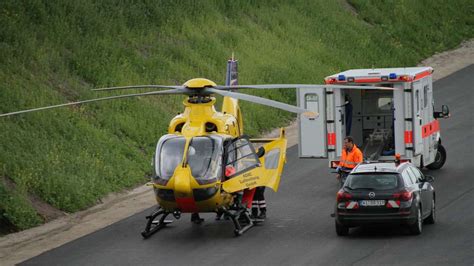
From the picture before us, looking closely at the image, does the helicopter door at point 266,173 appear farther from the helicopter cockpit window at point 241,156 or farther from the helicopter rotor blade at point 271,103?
the helicopter rotor blade at point 271,103

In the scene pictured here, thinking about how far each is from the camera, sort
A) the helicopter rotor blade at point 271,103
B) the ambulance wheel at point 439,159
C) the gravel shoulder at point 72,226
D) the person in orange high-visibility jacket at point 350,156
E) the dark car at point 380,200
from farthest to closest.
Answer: the ambulance wheel at point 439,159
the person in orange high-visibility jacket at point 350,156
the gravel shoulder at point 72,226
the dark car at point 380,200
the helicopter rotor blade at point 271,103

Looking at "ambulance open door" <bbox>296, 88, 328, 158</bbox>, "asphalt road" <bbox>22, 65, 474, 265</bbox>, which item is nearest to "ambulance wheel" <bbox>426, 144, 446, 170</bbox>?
"asphalt road" <bbox>22, 65, 474, 265</bbox>

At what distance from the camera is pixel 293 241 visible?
23.4m

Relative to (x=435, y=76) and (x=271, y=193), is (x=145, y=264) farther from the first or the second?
(x=435, y=76)

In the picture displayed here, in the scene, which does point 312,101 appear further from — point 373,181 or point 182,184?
point 182,184

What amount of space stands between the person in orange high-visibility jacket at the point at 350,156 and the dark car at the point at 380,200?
3391 millimetres

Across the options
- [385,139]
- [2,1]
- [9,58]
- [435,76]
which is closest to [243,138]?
[385,139]

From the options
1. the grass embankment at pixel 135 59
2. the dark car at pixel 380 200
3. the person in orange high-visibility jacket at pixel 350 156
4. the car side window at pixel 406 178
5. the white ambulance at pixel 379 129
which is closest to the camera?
the dark car at pixel 380 200

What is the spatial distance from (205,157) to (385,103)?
9017 mm

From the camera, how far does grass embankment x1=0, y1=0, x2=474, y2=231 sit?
30469mm

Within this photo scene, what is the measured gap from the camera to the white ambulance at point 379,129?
1128 inches

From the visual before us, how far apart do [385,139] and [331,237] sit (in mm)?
7208

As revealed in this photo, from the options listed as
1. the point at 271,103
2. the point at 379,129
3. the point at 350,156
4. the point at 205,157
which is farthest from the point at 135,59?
the point at 271,103

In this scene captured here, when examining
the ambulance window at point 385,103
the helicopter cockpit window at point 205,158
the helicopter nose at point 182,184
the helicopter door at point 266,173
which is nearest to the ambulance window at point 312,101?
the helicopter door at point 266,173
